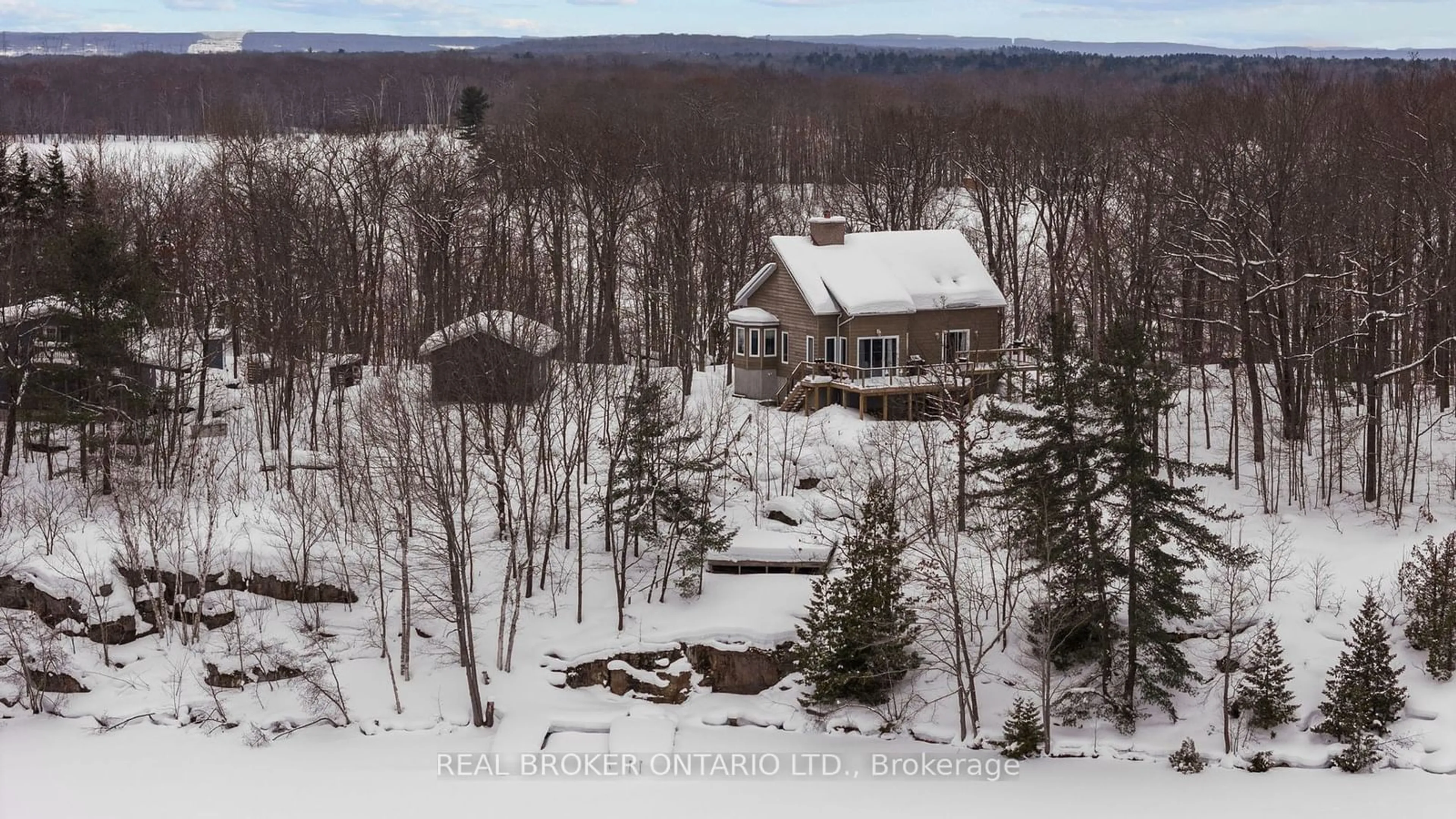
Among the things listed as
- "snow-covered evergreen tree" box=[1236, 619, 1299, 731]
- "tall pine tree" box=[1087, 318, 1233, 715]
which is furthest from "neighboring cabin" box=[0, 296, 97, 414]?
"snow-covered evergreen tree" box=[1236, 619, 1299, 731]

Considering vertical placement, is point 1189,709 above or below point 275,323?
below

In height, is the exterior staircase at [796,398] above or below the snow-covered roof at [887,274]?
below

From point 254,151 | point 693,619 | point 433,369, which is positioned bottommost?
point 693,619

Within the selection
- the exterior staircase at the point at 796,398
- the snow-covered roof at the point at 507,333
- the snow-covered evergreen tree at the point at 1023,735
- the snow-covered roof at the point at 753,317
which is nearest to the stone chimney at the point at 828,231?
the snow-covered roof at the point at 753,317

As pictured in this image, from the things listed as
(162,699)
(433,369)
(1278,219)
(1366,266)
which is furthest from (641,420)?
(1366,266)

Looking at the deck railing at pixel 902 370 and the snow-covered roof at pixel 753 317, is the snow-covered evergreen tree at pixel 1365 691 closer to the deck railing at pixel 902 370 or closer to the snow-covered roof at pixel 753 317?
the deck railing at pixel 902 370

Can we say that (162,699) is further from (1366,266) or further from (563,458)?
(1366,266)

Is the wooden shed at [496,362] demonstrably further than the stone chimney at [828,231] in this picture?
No

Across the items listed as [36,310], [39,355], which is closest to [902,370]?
[39,355]
